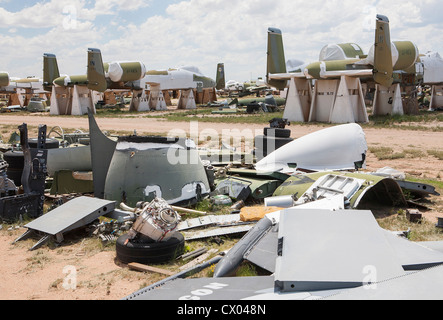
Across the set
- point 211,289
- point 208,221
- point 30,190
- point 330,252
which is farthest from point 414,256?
point 30,190

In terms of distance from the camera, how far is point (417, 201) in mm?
8992

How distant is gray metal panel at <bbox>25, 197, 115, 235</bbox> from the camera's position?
6.95 metres

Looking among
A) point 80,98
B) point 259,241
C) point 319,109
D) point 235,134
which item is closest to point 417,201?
point 259,241

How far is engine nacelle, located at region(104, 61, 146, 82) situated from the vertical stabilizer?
11.6 meters

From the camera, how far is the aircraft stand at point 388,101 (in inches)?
1139

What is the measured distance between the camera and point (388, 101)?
2933cm

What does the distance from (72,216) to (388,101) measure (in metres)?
26.4

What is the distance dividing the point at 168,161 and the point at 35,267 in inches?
123

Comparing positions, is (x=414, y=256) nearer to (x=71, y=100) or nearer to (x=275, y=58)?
(x=275, y=58)

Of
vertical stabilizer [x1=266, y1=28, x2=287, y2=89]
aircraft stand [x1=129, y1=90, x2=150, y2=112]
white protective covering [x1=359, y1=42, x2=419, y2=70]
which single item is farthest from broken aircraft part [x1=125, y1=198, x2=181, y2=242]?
aircraft stand [x1=129, y1=90, x2=150, y2=112]

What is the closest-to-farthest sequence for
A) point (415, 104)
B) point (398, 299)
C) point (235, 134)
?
point (398, 299) < point (235, 134) < point (415, 104)

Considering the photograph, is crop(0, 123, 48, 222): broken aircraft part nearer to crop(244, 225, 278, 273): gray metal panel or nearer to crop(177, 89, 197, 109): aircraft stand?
crop(244, 225, 278, 273): gray metal panel
